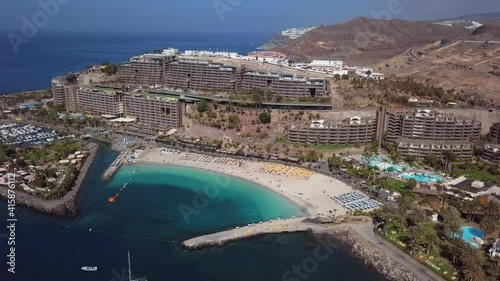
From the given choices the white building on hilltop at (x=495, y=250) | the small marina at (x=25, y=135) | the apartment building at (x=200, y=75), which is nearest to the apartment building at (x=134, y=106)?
the apartment building at (x=200, y=75)

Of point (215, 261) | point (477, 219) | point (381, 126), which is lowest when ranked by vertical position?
point (215, 261)

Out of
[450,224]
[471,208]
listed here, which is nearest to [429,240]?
[450,224]

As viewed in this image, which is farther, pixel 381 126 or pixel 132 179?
pixel 381 126

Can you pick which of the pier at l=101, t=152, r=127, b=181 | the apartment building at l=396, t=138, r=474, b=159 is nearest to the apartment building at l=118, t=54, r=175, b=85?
the pier at l=101, t=152, r=127, b=181

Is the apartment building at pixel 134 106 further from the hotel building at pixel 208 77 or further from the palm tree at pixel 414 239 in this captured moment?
the palm tree at pixel 414 239

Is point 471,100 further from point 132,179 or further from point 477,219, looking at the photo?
point 132,179

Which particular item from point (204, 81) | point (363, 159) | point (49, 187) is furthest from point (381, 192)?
point (204, 81)
